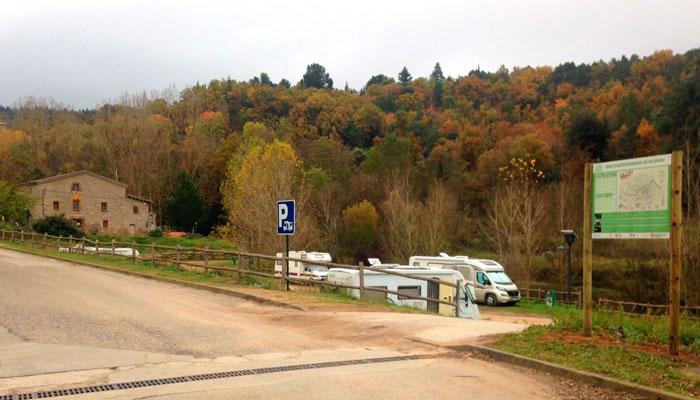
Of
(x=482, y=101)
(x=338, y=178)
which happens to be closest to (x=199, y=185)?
(x=338, y=178)

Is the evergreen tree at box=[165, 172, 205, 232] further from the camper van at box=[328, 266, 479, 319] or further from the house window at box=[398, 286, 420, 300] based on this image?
the house window at box=[398, 286, 420, 300]

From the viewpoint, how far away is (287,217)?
1798cm

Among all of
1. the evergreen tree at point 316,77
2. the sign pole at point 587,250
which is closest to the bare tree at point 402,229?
the sign pole at point 587,250

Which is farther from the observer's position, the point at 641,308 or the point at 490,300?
the point at 490,300

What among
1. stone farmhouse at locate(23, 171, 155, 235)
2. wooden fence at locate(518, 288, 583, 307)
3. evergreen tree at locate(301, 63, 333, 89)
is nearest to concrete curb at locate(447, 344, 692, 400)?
wooden fence at locate(518, 288, 583, 307)

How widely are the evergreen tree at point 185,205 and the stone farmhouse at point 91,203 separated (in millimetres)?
4074

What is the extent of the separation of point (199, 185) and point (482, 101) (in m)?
54.2

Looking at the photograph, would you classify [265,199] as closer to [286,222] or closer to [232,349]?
[286,222]

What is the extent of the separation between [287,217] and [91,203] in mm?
60746

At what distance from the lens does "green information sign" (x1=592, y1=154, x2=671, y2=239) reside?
333 inches

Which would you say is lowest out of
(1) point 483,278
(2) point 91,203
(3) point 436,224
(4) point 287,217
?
(1) point 483,278

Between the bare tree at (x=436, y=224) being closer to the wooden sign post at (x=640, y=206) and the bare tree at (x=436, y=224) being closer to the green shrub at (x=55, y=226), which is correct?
the green shrub at (x=55, y=226)

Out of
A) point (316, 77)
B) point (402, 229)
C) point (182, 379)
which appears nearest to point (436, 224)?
point (402, 229)

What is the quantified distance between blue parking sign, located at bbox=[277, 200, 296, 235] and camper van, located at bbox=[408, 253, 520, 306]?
18381 millimetres
